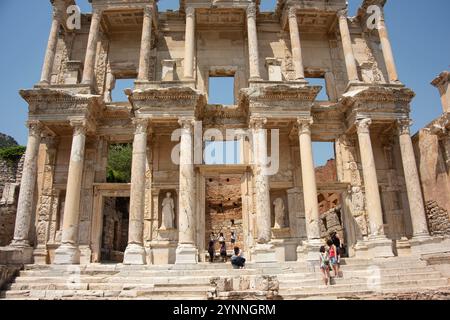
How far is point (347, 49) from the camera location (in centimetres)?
1658

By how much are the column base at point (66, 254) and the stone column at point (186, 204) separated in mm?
3838

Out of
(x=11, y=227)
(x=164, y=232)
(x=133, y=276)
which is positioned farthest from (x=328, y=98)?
(x=11, y=227)

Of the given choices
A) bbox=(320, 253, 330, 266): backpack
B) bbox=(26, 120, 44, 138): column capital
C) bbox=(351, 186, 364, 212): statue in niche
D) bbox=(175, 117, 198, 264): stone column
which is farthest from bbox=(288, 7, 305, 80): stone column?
bbox=(26, 120, 44, 138): column capital

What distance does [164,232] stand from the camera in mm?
15203

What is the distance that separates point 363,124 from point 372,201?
3172mm

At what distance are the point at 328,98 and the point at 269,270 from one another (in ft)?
30.3

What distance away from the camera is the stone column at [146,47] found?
15.6 metres

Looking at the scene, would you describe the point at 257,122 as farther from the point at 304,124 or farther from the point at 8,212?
the point at 8,212

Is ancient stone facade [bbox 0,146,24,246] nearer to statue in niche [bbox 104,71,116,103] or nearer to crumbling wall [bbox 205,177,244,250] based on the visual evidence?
statue in niche [bbox 104,71,116,103]

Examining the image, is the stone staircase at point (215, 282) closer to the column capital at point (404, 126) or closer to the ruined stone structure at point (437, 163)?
the ruined stone structure at point (437, 163)

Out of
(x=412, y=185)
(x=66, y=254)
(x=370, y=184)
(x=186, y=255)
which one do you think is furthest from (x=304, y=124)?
(x=66, y=254)

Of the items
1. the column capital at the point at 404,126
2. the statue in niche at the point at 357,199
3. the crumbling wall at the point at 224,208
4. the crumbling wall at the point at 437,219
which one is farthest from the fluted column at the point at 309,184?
the crumbling wall at the point at 224,208

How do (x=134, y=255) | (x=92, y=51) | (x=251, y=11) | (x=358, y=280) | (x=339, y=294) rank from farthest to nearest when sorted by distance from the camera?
(x=251, y=11) → (x=92, y=51) → (x=134, y=255) → (x=358, y=280) → (x=339, y=294)
